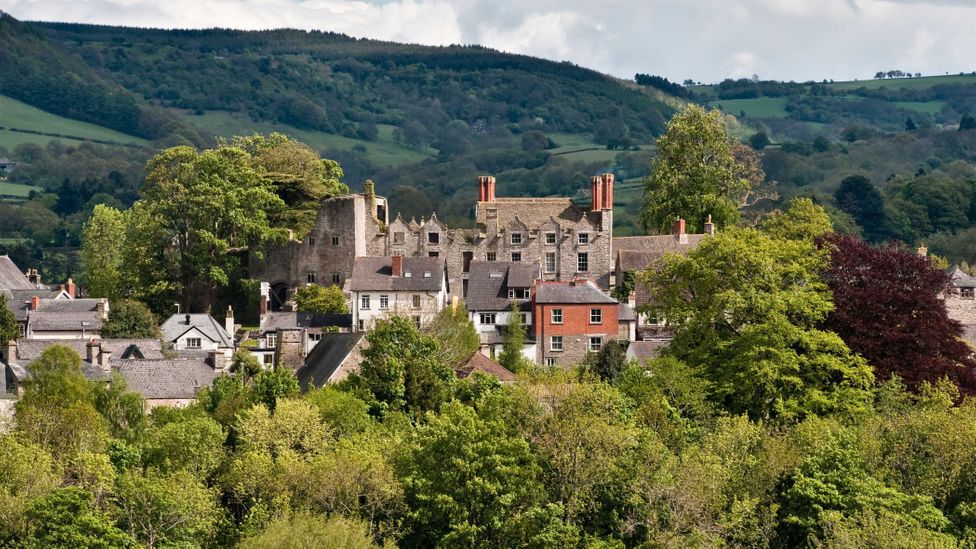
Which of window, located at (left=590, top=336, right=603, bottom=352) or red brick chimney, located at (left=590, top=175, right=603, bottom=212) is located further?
red brick chimney, located at (left=590, top=175, right=603, bottom=212)

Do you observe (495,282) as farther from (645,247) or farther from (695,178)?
(695,178)

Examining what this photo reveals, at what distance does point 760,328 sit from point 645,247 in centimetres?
2926

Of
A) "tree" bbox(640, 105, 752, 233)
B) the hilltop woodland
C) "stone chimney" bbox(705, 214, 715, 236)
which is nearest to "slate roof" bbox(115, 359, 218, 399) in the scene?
the hilltop woodland

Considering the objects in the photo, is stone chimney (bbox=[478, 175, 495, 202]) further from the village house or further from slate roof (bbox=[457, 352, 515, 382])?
slate roof (bbox=[457, 352, 515, 382])

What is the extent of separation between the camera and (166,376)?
84.3 meters

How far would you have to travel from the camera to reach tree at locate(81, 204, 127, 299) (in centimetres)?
10506

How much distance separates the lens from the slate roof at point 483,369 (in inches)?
3088

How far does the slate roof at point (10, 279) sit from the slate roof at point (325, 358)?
31.7 metres

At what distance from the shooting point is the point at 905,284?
7600cm

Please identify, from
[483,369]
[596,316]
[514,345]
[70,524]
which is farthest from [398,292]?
[70,524]

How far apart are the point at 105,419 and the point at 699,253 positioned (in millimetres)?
23841

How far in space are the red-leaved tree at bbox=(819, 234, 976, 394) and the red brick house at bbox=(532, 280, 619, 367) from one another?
1418 cm

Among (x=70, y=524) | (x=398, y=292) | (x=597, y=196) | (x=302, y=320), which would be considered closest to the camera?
(x=70, y=524)

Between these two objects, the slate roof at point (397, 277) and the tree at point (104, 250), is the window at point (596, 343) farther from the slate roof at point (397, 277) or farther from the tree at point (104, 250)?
the tree at point (104, 250)
